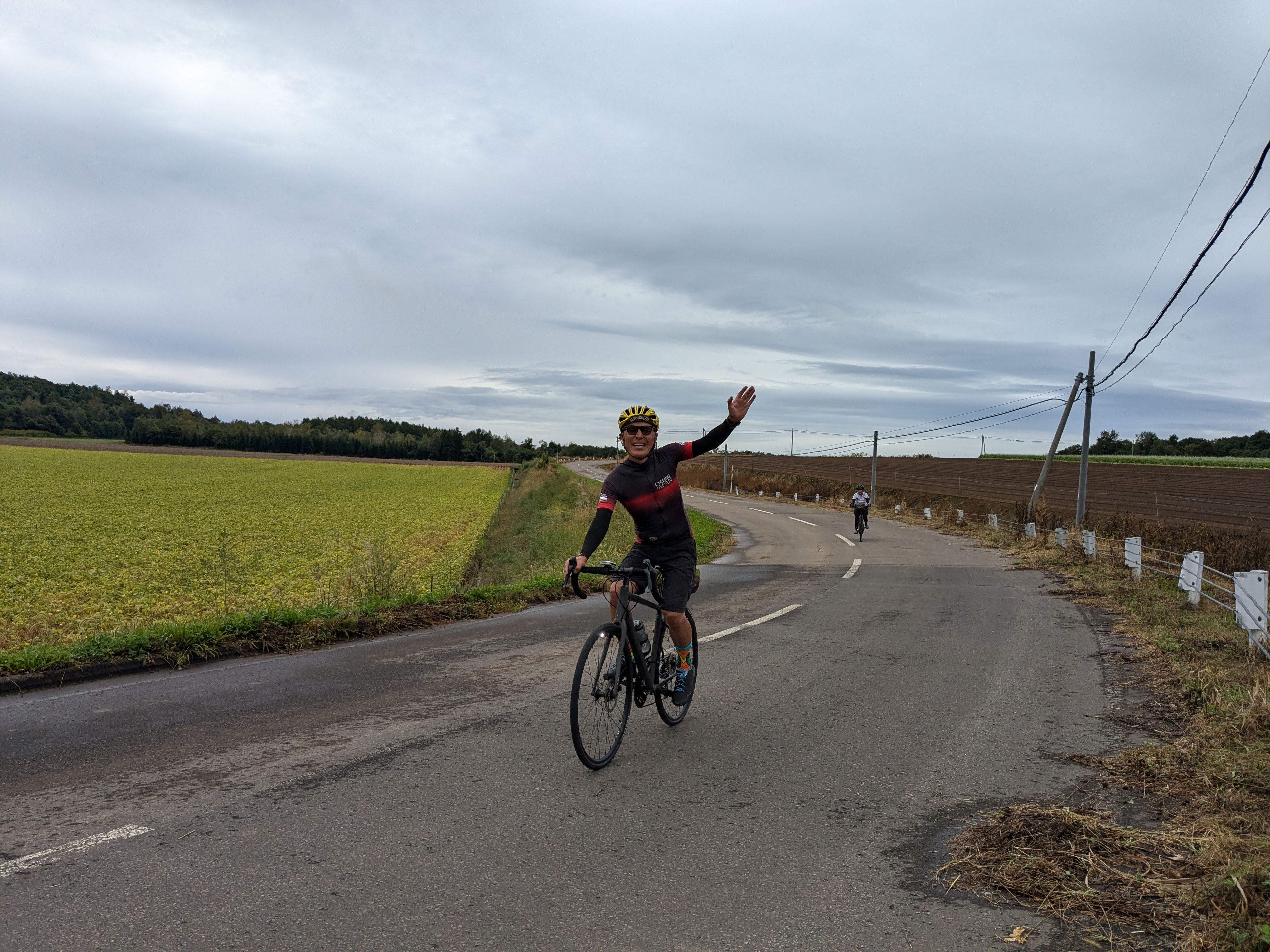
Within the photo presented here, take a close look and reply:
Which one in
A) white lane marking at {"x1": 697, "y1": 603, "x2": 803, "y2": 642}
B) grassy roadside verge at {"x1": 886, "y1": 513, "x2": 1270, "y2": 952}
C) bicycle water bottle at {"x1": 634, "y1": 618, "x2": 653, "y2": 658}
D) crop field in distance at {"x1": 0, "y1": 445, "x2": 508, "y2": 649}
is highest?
bicycle water bottle at {"x1": 634, "y1": 618, "x2": 653, "y2": 658}

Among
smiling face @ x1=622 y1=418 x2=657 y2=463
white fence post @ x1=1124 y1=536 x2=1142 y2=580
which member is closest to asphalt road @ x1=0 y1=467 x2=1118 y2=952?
smiling face @ x1=622 y1=418 x2=657 y2=463

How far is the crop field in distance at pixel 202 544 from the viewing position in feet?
39.7

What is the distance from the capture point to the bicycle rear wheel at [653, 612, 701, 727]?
543 cm

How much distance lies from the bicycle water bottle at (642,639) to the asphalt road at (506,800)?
639 mm

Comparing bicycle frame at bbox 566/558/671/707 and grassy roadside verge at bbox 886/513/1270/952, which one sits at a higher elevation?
bicycle frame at bbox 566/558/671/707

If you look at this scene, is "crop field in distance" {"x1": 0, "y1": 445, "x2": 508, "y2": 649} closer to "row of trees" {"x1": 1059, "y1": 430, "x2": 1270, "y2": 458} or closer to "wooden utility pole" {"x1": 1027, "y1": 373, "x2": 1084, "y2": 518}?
"wooden utility pole" {"x1": 1027, "y1": 373, "x2": 1084, "y2": 518}

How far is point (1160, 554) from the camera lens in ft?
69.1

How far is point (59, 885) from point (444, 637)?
5775mm

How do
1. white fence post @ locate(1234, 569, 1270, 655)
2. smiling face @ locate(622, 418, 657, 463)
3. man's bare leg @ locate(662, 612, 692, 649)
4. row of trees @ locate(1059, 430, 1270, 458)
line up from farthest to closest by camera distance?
row of trees @ locate(1059, 430, 1270, 458) → white fence post @ locate(1234, 569, 1270, 655) → man's bare leg @ locate(662, 612, 692, 649) → smiling face @ locate(622, 418, 657, 463)

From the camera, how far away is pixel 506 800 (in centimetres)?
428

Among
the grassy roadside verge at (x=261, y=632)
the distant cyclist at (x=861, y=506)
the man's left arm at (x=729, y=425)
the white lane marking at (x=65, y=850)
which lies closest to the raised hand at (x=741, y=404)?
the man's left arm at (x=729, y=425)

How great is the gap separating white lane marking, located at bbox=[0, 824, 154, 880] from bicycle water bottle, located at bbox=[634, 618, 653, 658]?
2.70 meters

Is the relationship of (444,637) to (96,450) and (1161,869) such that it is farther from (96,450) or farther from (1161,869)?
(96,450)

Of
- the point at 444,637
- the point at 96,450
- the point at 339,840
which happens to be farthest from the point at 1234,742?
the point at 96,450
